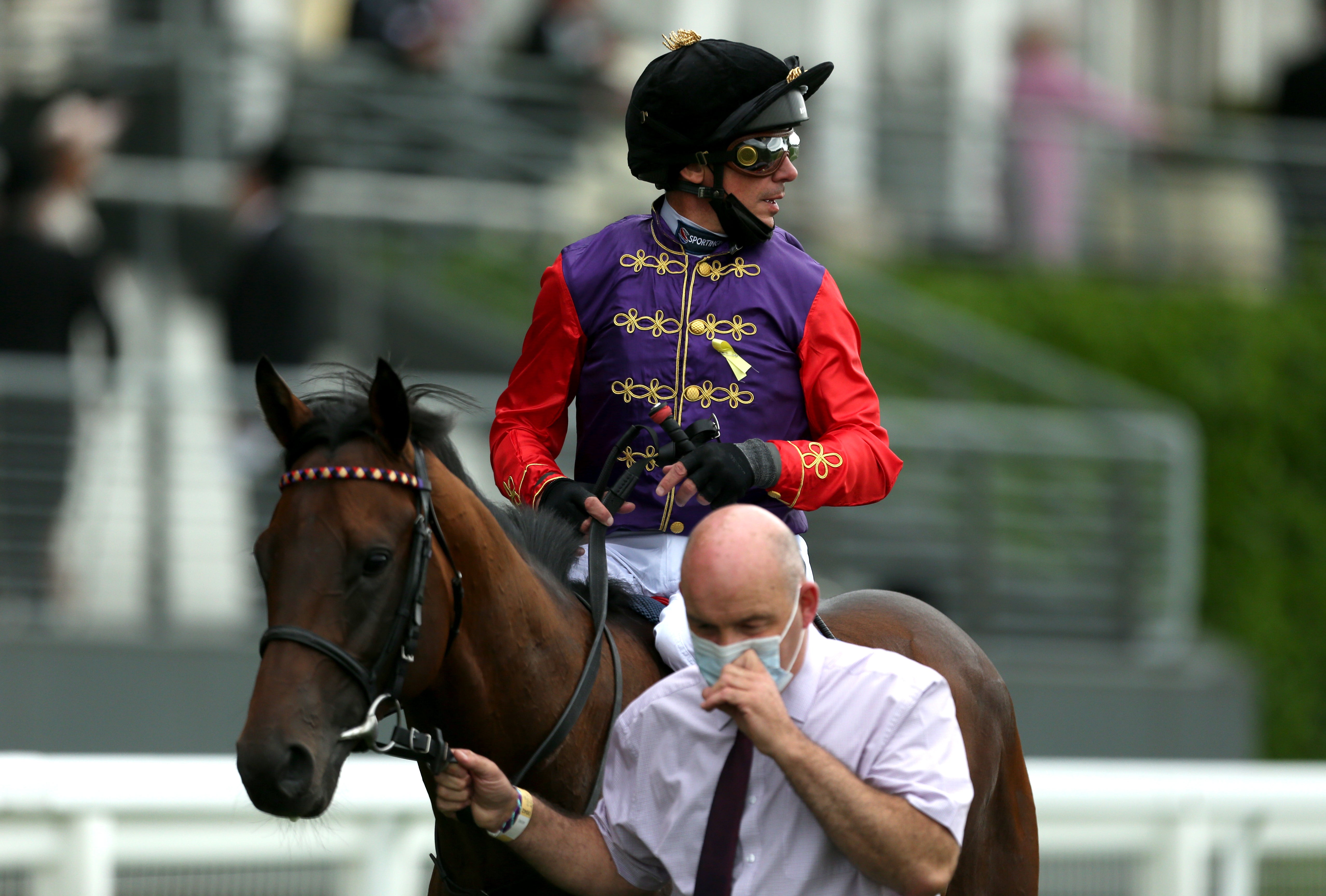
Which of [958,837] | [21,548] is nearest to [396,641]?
[958,837]

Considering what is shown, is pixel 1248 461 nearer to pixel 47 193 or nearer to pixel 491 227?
pixel 491 227

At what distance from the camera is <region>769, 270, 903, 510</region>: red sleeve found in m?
3.55

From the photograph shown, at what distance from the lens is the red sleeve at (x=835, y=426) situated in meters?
3.55

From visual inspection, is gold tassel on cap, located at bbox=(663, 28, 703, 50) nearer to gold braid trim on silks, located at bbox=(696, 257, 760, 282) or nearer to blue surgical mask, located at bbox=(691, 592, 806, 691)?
gold braid trim on silks, located at bbox=(696, 257, 760, 282)

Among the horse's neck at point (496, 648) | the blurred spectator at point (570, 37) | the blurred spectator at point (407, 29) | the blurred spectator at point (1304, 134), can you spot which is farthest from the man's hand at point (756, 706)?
the blurred spectator at point (1304, 134)

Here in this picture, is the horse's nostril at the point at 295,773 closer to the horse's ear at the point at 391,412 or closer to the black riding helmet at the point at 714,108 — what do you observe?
the horse's ear at the point at 391,412

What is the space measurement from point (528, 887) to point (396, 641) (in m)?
0.61

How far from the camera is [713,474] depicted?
3.38 metres

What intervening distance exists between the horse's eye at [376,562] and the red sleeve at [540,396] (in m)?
0.73

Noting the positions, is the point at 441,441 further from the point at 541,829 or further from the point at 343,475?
the point at 541,829

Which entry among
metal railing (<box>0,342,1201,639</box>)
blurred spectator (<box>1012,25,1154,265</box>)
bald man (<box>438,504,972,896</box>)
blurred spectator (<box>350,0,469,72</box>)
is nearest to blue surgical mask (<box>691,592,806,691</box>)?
bald man (<box>438,504,972,896</box>)

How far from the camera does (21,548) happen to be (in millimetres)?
7516

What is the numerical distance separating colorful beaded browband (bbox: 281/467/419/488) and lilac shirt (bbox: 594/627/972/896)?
582mm

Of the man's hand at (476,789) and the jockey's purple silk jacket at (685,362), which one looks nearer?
the man's hand at (476,789)
